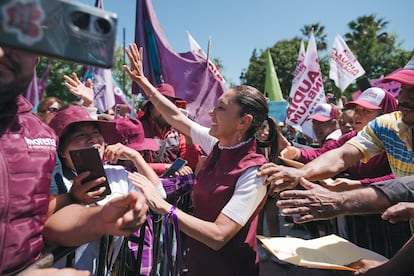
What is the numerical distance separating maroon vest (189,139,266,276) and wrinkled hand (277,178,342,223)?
40 centimetres

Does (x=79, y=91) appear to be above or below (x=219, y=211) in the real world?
above

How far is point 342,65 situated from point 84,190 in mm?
8089

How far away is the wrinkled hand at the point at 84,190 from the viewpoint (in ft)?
4.80

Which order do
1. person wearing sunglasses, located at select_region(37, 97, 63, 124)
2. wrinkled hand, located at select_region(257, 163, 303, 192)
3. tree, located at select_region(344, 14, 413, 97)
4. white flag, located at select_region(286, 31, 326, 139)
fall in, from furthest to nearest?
tree, located at select_region(344, 14, 413, 97) → white flag, located at select_region(286, 31, 326, 139) → person wearing sunglasses, located at select_region(37, 97, 63, 124) → wrinkled hand, located at select_region(257, 163, 303, 192)

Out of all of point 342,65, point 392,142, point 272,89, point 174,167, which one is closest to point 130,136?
point 174,167

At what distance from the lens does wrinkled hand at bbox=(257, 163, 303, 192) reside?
1.89 metres

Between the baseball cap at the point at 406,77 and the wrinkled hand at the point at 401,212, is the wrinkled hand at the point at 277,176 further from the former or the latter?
the baseball cap at the point at 406,77

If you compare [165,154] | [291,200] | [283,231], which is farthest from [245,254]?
[283,231]

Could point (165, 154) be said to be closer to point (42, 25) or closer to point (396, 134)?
point (396, 134)

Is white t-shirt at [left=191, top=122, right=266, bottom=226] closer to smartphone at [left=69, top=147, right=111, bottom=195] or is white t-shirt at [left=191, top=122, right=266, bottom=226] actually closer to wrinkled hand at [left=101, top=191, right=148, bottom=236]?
smartphone at [left=69, top=147, right=111, bottom=195]

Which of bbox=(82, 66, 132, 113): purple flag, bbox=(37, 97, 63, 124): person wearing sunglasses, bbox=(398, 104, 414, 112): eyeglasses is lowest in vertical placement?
bbox=(82, 66, 132, 113): purple flag

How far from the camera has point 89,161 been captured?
144 centimetres

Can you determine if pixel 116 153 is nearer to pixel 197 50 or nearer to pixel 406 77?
pixel 406 77

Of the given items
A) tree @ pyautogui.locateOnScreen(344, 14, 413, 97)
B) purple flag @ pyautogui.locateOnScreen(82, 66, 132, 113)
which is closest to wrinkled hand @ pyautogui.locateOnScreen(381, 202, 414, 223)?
purple flag @ pyautogui.locateOnScreen(82, 66, 132, 113)
